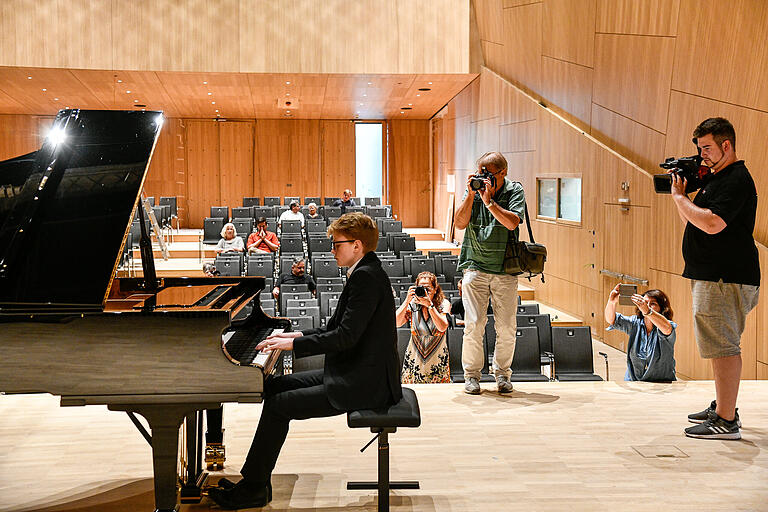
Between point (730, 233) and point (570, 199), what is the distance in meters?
6.08

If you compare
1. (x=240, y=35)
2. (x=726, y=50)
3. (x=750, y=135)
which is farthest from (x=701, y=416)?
(x=240, y=35)

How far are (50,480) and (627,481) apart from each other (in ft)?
8.39

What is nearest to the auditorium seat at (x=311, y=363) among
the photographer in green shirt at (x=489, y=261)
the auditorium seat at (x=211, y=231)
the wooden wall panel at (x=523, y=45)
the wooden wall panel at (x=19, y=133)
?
the photographer in green shirt at (x=489, y=261)

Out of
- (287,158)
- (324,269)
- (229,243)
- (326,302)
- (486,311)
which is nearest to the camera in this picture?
(486,311)

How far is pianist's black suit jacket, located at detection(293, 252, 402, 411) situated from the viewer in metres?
2.79

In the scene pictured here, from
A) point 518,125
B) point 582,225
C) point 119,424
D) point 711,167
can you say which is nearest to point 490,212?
point 711,167

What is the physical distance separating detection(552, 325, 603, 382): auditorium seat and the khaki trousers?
105 cm

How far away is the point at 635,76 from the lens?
7812 millimetres

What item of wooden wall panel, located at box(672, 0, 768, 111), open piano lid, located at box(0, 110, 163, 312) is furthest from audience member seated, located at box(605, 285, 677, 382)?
open piano lid, located at box(0, 110, 163, 312)

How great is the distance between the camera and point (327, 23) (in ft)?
38.6

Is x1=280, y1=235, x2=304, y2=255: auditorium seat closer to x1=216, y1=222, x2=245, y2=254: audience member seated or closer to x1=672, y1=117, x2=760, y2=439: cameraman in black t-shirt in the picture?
x1=216, y1=222, x2=245, y2=254: audience member seated

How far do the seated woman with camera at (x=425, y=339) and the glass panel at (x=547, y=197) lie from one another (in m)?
5.44

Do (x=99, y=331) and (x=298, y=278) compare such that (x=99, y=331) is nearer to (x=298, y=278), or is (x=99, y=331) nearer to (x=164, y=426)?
(x=164, y=426)

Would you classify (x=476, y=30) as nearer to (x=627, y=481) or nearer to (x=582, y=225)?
(x=582, y=225)
